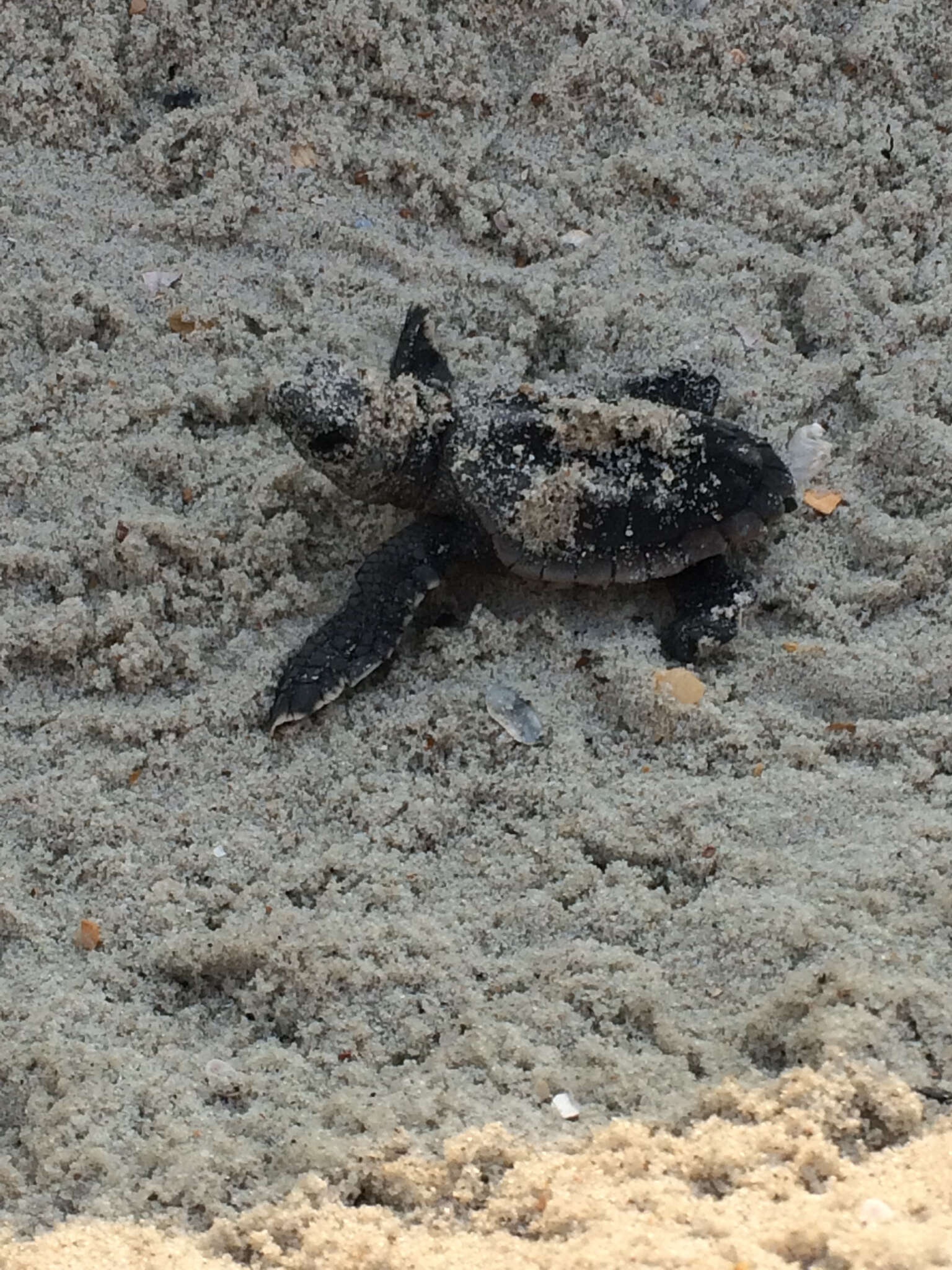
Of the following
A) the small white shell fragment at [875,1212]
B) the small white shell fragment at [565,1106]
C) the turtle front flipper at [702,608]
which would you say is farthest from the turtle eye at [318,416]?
the small white shell fragment at [875,1212]

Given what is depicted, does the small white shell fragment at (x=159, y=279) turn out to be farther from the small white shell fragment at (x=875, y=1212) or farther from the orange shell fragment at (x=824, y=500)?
the small white shell fragment at (x=875, y=1212)

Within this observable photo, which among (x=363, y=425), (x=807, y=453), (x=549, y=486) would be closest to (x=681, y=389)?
(x=807, y=453)

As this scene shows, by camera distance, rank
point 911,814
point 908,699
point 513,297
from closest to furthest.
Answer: point 911,814 → point 908,699 → point 513,297

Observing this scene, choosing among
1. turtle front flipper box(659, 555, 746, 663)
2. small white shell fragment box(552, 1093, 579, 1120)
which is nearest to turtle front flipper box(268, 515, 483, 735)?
turtle front flipper box(659, 555, 746, 663)

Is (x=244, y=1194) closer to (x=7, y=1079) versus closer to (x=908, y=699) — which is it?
(x=7, y=1079)

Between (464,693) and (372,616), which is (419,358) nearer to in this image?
(372,616)

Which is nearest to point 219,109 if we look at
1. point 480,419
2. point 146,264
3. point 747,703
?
point 146,264
